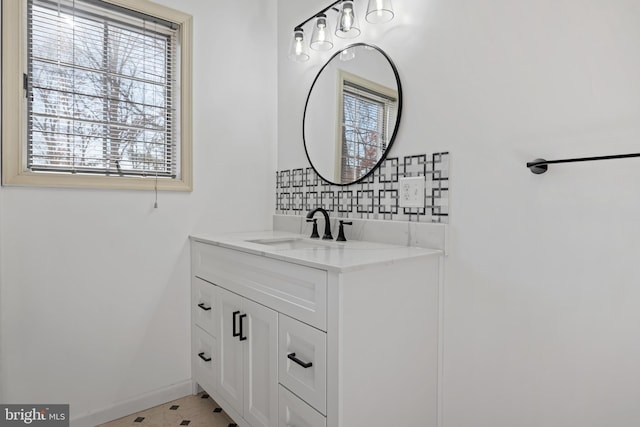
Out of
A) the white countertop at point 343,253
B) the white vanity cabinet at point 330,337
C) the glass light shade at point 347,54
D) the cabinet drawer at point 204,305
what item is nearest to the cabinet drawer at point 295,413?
the white vanity cabinet at point 330,337

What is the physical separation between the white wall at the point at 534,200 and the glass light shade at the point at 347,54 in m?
0.31

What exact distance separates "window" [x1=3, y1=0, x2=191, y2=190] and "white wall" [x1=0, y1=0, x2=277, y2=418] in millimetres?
86

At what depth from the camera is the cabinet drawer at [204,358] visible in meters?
1.77

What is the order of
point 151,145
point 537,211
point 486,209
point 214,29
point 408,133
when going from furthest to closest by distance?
point 214,29
point 151,145
point 408,133
point 486,209
point 537,211

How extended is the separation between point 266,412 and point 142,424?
0.75 meters

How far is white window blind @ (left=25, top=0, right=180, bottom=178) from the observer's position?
158 centimetres

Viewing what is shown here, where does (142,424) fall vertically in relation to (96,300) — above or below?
below

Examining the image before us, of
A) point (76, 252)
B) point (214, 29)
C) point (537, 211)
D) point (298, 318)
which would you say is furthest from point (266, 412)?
point (214, 29)

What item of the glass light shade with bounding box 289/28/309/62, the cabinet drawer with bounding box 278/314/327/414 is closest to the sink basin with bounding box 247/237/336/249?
the cabinet drawer with bounding box 278/314/327/414

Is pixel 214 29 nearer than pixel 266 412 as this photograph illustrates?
No

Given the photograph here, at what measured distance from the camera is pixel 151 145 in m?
1.88

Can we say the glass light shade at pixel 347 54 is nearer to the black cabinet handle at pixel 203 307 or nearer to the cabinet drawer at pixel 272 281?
the cabinet drawer at pixel 272 281

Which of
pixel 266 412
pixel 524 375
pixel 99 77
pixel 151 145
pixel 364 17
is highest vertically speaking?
pixel 364 17

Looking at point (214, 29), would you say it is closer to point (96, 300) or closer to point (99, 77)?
point (99, 77)
